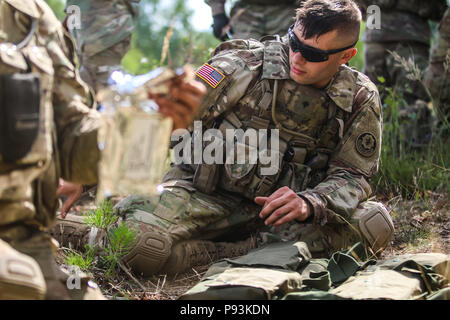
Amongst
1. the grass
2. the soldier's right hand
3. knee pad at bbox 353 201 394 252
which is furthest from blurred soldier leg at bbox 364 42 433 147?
the grass

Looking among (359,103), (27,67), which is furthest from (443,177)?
(27,67)

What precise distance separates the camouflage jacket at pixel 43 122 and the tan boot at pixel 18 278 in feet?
0.71

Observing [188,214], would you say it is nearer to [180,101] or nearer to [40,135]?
[180,101]

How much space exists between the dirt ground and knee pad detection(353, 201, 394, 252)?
15 cm

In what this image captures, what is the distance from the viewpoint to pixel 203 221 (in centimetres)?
351

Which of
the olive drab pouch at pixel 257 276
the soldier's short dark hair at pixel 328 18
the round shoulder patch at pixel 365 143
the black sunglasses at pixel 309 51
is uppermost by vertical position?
the soldier's short dark hair at pixel 328 18

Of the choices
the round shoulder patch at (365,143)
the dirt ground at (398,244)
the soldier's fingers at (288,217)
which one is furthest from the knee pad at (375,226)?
the soldier's fingers at (288,217)

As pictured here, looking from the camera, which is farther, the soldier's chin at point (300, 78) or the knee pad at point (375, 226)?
the soldier's chin at point (300, 78)

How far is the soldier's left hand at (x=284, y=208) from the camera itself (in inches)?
120

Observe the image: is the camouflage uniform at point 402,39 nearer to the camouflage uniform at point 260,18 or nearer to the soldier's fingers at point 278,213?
the camouflage uniform at point 260,18

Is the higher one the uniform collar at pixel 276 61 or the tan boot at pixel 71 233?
the uniform collar at pixel 276 61

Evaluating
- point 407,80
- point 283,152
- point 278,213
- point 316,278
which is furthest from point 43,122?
point 407,80
